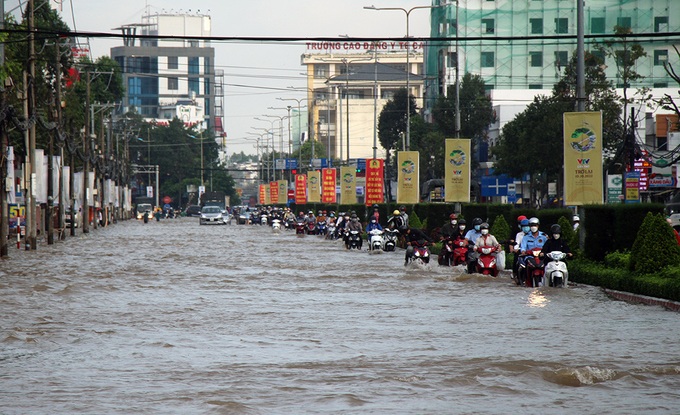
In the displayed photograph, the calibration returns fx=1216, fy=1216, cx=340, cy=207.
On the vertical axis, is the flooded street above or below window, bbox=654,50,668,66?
below

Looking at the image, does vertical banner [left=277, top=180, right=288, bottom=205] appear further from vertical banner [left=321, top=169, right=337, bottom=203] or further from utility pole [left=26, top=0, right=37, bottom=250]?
utility pole [left=26, top=0, right=37, bottom=250]

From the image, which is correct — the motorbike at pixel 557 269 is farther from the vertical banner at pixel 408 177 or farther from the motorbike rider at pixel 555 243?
the vertical banner at pixel 408 177

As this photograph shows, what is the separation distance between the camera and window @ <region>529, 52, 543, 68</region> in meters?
104

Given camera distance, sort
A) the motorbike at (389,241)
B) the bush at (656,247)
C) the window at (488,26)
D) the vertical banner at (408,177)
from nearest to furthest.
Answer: the bush at (656,247) → the motorbike at (389,241) → the vertical banner at (408,177) → the window at (488,26)

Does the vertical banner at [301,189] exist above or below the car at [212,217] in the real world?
above

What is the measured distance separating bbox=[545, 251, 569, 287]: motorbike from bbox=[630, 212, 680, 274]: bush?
165cm

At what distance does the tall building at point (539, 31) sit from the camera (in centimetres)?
9719

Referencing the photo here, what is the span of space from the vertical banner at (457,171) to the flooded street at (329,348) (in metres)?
16.5

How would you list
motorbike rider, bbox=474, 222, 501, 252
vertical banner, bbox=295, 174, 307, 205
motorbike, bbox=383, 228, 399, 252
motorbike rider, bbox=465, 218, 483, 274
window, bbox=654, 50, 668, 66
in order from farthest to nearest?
window, bbox=654, 50, 668, 66 < vertical banner, bbox=295, 174, 307, 205 < motorbike, bbox=383, 228, 399, 252 < motorbike rider, bbox=465, 218, 483, 274 < motorbike rider, bbox=474, 222, 501, 252

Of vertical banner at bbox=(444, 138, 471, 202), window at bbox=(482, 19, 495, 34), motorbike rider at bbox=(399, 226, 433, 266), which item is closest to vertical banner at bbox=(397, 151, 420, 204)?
vertical banner at bbox=(444, 138, 471, 202)

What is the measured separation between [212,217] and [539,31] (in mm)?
30818

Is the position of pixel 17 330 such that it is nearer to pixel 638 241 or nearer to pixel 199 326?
pixel 199 326

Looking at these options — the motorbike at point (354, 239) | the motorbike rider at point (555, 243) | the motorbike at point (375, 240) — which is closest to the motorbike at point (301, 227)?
the motorbike at point (354, 239)

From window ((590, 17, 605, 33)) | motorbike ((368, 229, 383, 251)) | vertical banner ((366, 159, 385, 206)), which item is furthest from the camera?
window ((590, 17, 605, 33))
